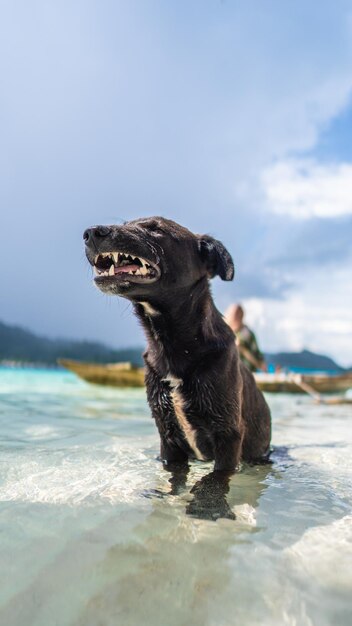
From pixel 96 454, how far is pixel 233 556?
2541mm

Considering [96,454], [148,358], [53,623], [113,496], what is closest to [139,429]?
[96,454]

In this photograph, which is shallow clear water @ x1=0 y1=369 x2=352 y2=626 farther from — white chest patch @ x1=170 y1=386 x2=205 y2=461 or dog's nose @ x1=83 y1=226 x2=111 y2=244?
dog's nose @ x1=83 y1=226 x2=111 y2=244

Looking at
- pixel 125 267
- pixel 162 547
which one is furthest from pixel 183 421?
pixel 162 547

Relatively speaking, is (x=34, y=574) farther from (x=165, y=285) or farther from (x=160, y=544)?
(x=165, y=285)

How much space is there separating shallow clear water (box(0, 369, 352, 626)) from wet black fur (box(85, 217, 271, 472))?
32 centimetres

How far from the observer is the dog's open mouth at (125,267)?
3.24 metres

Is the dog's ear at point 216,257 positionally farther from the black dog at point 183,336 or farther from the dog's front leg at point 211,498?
the dog's front leg at point 211,498

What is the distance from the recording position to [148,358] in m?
3.84

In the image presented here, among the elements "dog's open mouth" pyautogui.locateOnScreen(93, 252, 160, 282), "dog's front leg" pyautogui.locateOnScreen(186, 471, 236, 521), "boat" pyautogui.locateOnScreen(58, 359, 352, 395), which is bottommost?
"dog's front leg" pyautogui.locateOnScreen(186, 471, 236, 521)

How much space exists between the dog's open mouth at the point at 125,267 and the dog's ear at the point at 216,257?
559mm

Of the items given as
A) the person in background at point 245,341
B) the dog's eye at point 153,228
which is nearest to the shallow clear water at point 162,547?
the dog's eye at point 153,228

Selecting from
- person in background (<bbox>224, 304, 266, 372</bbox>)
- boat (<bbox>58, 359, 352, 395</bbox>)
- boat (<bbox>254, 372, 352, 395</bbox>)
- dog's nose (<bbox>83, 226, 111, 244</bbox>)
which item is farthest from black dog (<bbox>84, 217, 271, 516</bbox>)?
boat (<bbox>58, 359, 352, 395</bbox>)

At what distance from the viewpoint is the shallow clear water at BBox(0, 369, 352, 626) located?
170 centimetres

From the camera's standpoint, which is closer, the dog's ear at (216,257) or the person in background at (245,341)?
the dog's ear at (216,257)
